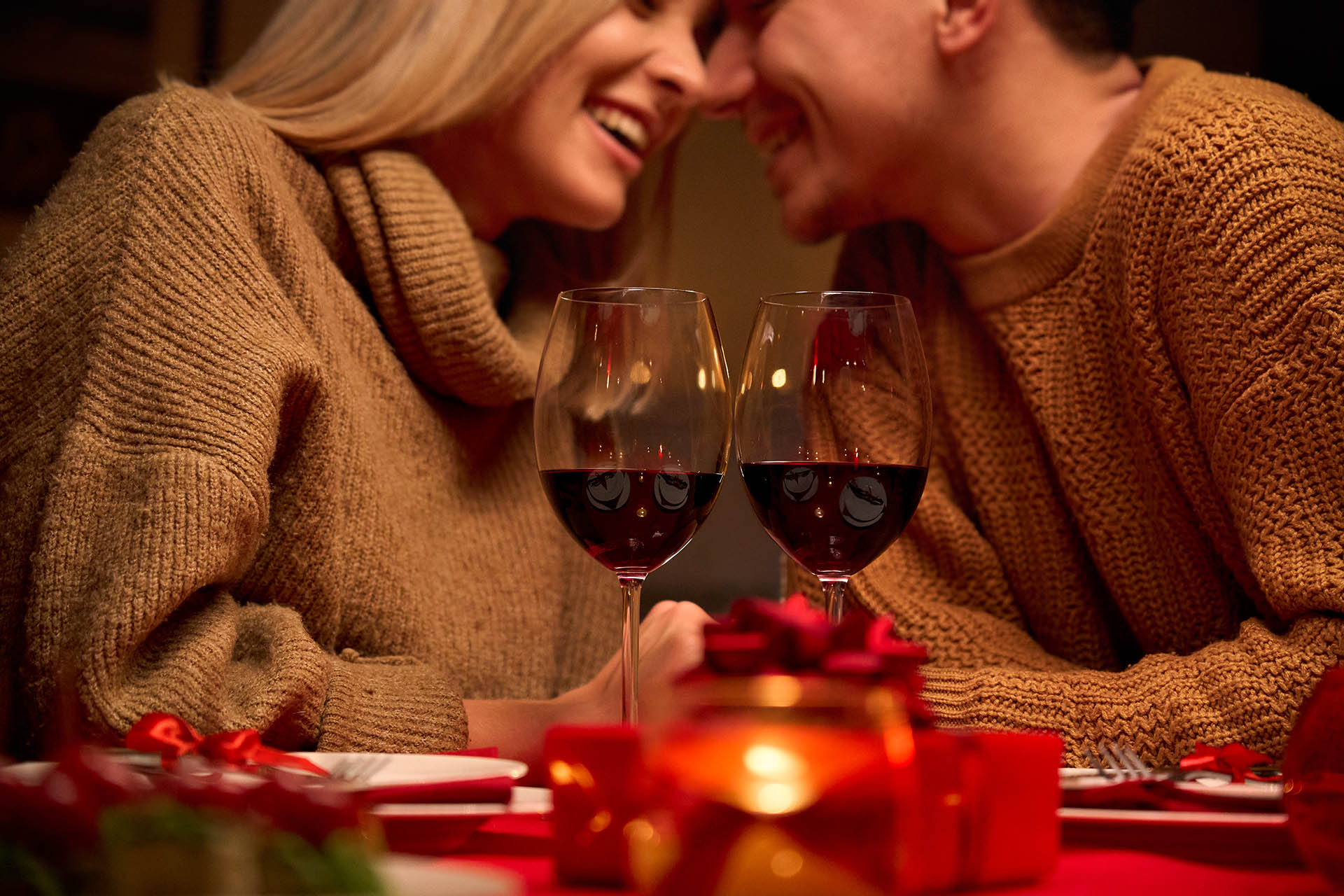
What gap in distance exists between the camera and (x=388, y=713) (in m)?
0.95

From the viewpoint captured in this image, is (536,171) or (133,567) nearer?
(133,567)

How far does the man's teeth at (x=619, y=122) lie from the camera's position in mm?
1413

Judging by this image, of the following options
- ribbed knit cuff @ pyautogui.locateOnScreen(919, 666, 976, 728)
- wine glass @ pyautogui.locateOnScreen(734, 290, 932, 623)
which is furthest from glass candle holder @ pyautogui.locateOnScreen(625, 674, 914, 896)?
ribbed knit cuff @ pyautogui.locateOnScreen(919, 666, 976, 728)

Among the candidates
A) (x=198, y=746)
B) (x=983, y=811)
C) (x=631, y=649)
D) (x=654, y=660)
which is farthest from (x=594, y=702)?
(x=983, y=811)

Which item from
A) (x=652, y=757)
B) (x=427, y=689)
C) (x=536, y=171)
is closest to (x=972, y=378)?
(x=536, y=171)

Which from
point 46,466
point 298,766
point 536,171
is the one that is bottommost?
point 298,766

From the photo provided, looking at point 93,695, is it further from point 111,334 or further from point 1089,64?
point 1089,64

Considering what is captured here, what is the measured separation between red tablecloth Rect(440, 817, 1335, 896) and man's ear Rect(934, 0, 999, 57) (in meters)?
1.07

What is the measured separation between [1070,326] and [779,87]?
465 mm

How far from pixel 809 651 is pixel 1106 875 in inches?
5.9

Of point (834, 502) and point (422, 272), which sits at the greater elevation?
point (422, 272)

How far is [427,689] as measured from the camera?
1.00 metres

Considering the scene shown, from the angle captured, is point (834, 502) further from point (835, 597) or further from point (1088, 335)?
point (1088, 335)

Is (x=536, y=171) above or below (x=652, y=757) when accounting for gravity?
above
